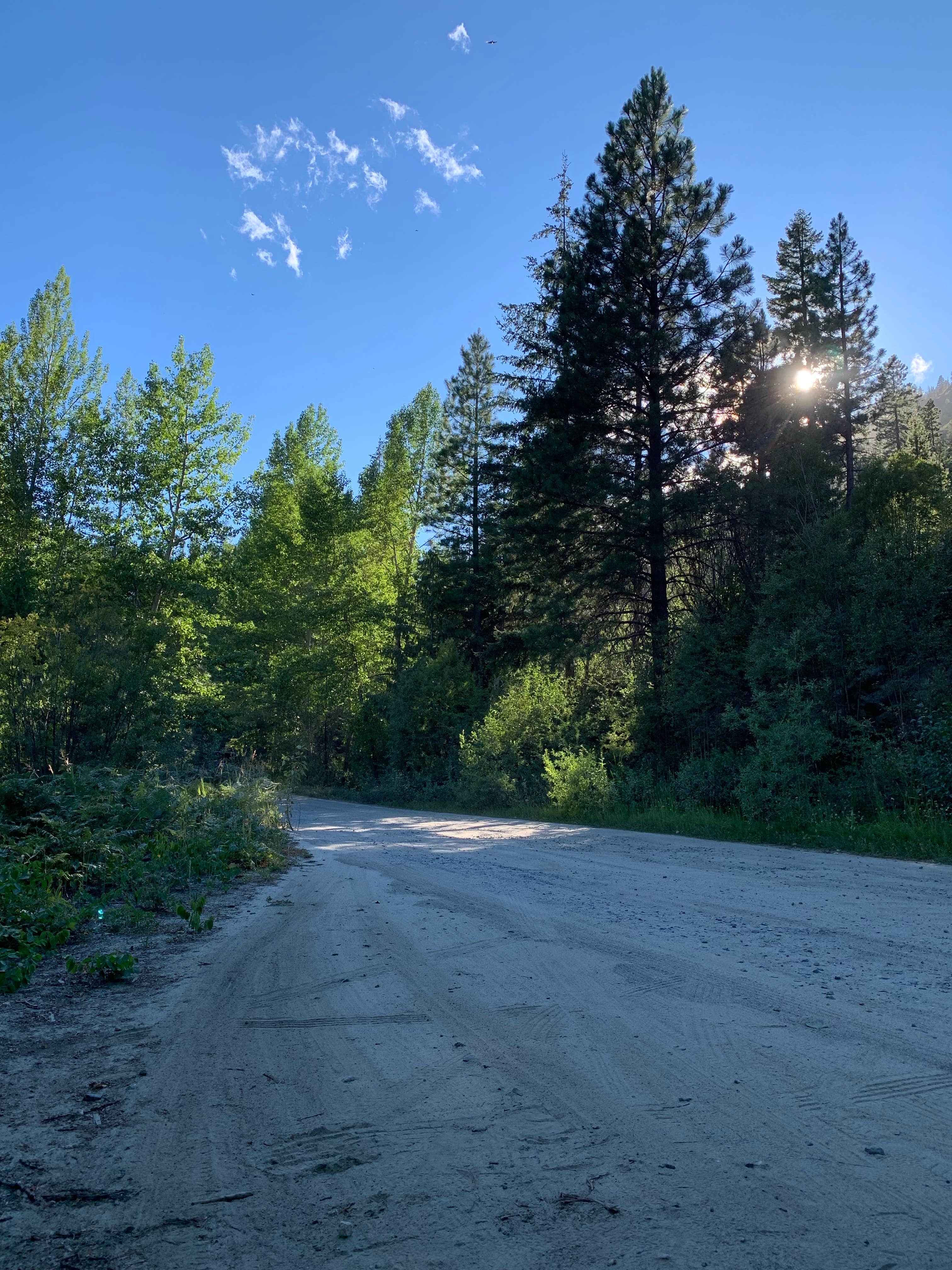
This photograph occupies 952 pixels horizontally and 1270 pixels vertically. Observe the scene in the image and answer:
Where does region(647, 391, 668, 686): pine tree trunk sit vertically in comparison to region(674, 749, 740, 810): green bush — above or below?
above

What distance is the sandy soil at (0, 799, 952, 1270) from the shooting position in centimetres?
214

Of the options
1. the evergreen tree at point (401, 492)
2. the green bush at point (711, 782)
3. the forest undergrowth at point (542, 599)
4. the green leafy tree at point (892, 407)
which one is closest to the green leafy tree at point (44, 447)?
the forest undergrowth at point (542, 599)

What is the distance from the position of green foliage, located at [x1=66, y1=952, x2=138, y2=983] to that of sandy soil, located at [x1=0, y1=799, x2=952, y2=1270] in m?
0.13

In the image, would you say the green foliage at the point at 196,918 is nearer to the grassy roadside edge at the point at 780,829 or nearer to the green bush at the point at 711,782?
the grassy roadside edge at the point at 780,829

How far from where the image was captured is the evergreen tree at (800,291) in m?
28.6

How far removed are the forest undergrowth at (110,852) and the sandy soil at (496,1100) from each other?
857mm

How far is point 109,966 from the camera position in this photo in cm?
472

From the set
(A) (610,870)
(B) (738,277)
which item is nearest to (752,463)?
(B) (738,277)

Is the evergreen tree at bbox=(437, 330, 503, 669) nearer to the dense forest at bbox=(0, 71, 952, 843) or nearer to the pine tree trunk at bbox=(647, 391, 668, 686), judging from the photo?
the dense forest at bbox=(0, 71, 952, 843)

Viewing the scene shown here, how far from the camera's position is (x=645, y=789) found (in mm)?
16094

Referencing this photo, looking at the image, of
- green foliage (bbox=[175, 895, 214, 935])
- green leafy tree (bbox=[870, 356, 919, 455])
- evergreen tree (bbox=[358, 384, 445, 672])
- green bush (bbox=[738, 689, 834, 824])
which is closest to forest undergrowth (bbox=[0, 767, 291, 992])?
green foliage (bbox=[175, 895, 214, 935])

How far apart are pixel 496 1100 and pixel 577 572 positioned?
59.3 feet

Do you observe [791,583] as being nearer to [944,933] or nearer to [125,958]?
[944,933]

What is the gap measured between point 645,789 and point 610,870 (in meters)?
7.98
